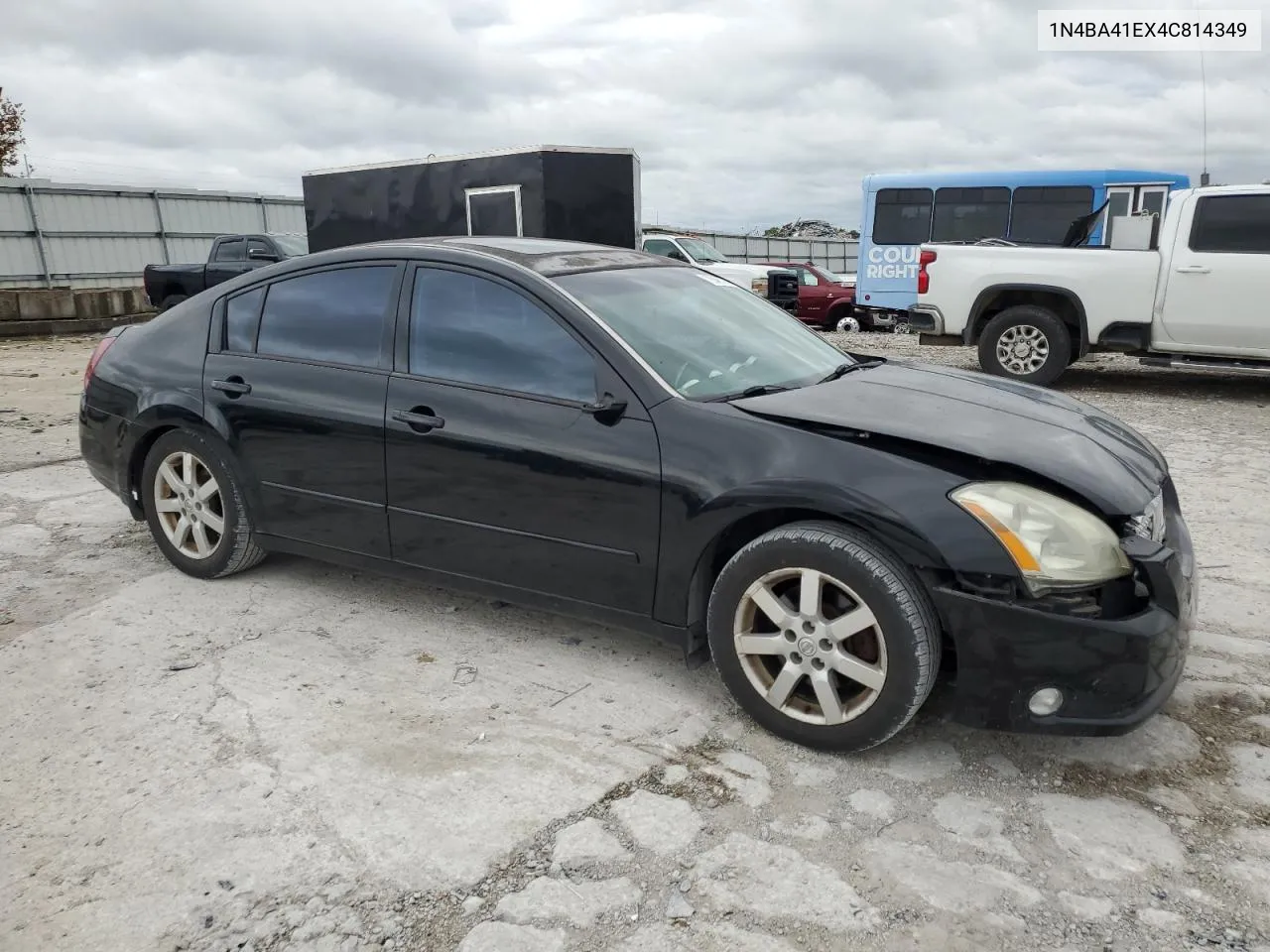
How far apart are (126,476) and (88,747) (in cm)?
181

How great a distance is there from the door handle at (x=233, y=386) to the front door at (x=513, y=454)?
80 centimetres

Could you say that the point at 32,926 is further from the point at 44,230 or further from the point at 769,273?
the point at 44,230

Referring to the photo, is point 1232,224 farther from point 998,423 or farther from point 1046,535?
point 1046,535

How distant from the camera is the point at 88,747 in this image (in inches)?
113

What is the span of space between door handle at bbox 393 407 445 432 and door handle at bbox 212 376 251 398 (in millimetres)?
856

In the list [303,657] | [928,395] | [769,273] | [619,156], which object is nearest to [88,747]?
[303,657]

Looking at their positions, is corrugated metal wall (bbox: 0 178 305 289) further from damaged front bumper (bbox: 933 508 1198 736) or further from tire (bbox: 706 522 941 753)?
damaged front bumper (bbox: 933 508 1198 736)

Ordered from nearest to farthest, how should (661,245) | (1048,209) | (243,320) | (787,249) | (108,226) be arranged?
(243,320) < (1048,209) < (661,245) < (108,226) < (787,249)

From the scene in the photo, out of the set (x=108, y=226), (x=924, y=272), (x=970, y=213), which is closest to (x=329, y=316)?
(x=924, y=272)

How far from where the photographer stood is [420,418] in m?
3.44

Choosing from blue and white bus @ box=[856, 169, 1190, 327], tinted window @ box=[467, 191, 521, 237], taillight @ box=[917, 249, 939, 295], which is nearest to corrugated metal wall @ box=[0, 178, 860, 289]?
tinted window @ box=[467, 191, 521, 237]

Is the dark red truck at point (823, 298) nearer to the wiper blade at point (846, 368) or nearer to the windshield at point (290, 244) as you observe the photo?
the windshield at point (290, 244)

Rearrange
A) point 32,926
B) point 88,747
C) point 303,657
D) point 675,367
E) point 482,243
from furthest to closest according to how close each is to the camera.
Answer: point 482,243 → point 303,657 → point 675,367 → point 88,747 → point 32,926

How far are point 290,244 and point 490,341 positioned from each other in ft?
47.2
